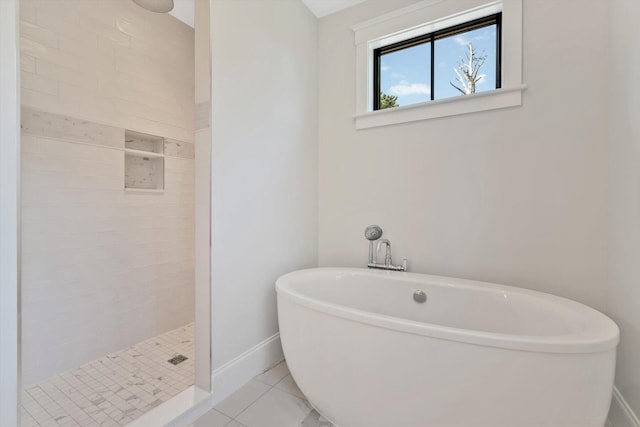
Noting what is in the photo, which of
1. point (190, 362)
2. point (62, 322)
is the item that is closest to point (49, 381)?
point (62, 322)

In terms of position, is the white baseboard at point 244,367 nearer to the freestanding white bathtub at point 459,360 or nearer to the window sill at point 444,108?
the freestanding white bathtub at point 459,360

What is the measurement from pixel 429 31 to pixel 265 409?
101 inches

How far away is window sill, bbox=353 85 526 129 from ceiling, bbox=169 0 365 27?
87 cm

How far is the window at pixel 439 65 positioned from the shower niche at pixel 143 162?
1748mm

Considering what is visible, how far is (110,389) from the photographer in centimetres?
156

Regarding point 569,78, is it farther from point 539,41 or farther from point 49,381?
point 49,381

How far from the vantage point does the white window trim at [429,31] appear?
1674mm

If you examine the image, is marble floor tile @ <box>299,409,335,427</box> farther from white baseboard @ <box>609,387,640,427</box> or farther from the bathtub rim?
white baseboard @ <box>609,387,640,427</box>

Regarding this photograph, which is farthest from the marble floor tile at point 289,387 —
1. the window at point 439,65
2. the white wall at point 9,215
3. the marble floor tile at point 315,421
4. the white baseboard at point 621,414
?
the window at point 439,65

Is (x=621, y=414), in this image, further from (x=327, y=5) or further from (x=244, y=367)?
(x=327, y=5)

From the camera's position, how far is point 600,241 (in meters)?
1.50

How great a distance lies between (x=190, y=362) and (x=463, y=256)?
1880 millimetres

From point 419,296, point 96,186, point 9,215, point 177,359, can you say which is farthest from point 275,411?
point 96,186

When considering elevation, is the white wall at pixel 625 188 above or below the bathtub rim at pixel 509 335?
above
